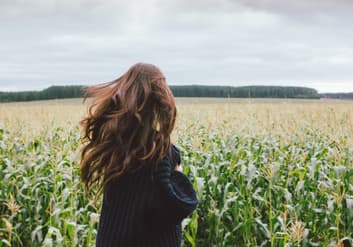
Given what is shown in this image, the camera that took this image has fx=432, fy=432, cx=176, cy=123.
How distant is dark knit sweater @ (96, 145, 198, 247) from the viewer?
2.32 m

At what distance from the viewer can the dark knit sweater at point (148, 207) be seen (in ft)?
7.61

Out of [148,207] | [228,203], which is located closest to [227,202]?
[228,203]

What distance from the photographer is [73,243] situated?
3.95 metres

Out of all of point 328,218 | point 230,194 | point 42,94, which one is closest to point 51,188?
point 230,194

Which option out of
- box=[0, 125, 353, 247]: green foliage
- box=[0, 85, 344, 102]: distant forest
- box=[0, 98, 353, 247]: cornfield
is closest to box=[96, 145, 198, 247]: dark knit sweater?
box=[0, 98, 353, 247]: cornfield

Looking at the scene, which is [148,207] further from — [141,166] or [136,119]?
[136,119]

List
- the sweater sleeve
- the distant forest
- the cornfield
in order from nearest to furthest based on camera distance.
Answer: the sweater sleeve < the cornfield < the distant forest

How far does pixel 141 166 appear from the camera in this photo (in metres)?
2.38

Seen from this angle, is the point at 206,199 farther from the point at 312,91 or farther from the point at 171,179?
the point at 312,91

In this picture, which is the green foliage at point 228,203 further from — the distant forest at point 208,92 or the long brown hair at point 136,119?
the distant forest at point 208,92

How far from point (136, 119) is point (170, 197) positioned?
46 cm

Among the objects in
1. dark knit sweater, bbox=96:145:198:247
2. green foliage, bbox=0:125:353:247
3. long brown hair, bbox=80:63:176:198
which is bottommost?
green foliage, bbox=0:125:353:247

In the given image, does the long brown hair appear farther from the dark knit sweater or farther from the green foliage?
the green foliage

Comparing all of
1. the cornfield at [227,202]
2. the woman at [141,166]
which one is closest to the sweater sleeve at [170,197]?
the woman at [141,166]
